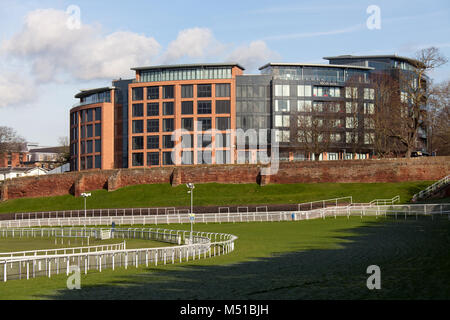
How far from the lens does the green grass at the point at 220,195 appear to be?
70375mm

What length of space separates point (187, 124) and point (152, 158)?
9143mm

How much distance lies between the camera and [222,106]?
→ 105938mm

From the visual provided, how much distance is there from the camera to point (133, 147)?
360ft

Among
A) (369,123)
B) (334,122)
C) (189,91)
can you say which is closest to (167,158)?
(189,91)

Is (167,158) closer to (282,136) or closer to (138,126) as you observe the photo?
(138,126)

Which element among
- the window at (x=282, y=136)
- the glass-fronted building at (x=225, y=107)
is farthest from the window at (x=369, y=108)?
the window at (x=282, y=136)

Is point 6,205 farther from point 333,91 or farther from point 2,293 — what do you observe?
point 2,293

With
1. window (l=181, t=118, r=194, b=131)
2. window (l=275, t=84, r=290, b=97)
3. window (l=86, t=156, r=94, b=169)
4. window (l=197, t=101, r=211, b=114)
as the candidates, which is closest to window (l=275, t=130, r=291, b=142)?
window (l=275, t=84, r=290, b=97)

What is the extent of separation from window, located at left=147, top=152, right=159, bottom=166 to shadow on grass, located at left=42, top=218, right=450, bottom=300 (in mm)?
Answer: 78943

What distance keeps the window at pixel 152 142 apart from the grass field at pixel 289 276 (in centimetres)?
7296

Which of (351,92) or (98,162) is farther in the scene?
(98,162)

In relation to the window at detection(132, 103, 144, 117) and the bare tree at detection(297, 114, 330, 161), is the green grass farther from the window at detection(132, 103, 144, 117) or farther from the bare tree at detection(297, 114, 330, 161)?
the window at detection(132, 103, 144, 117)
